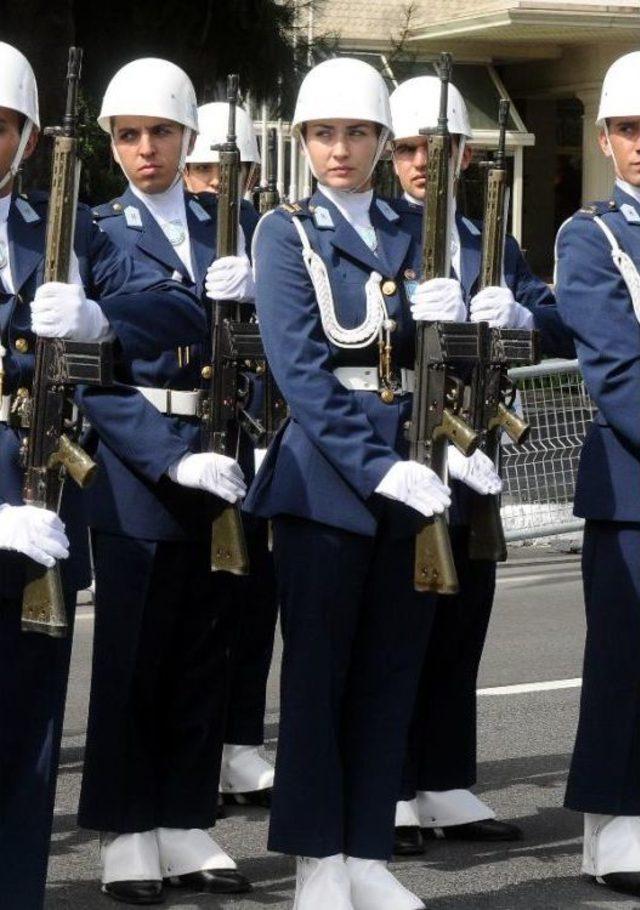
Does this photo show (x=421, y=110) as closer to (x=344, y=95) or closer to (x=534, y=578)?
(x=344, y=95)

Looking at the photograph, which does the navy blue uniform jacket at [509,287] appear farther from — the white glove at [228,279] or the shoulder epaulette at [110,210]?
the shoulder epaulette at [110,210]

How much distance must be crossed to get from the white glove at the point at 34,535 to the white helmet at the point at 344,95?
135 centimetres

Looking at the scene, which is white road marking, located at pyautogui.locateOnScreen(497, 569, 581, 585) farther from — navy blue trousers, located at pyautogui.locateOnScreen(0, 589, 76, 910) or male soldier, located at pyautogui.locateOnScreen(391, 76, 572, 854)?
navy blue trousers, located at pyautogui.locateOnScreen(0, 589, 76, 910)

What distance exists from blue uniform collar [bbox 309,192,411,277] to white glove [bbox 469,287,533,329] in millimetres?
505

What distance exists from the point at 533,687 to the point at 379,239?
3.55 metres

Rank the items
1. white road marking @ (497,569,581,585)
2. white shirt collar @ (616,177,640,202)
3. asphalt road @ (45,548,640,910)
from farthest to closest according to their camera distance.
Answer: white road marking @ (497,569,581,585) < white shirt collar @ (616,177,640,202) < asphalt road @ (45,548,640,910)

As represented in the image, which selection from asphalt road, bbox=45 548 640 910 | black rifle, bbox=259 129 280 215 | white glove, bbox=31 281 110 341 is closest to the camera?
white glove, bbox=31 281 110 341

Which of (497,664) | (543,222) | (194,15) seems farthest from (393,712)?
(543,222)

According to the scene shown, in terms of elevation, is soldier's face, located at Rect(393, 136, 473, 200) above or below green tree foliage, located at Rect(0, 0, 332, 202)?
below

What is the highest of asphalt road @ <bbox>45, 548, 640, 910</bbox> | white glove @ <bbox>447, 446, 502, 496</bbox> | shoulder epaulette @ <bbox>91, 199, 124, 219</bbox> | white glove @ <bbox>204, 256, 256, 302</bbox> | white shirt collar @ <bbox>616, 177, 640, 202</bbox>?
white shirt collar @ <bbox>616, 177, 640, 202</bbox>

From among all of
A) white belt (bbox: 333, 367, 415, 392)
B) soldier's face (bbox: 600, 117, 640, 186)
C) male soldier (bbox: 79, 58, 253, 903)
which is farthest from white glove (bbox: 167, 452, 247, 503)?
soldier's face (bbox: 600, 117, 640, 186)

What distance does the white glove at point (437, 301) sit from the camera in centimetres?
553

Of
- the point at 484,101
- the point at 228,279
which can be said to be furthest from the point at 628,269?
the point at 484,101

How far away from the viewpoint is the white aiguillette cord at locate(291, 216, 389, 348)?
18.1 ft
